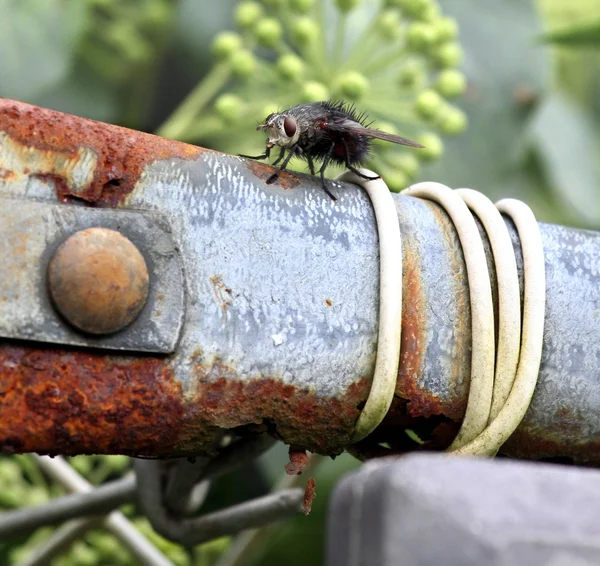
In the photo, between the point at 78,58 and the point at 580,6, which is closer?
the point at 78,58

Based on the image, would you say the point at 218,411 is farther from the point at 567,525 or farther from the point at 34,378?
the point at 567,525

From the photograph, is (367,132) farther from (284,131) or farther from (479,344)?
(479,344)

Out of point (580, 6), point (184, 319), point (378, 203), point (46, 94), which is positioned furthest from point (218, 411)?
point (580, 6)

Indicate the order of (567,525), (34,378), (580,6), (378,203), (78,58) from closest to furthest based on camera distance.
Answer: (567,525) → (34,378) → (378,203) → (78,58) → (580,6)

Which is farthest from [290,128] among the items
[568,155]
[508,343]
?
[568,155]

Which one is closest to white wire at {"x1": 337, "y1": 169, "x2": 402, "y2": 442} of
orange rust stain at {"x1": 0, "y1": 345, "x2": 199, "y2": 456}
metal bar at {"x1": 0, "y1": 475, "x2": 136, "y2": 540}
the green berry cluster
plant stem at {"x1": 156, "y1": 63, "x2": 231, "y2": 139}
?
orange rust stain at {"x1": 0, "y1": 345, "x2": 199, "y2": 456}

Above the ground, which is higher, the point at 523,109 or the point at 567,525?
the point at 523,109

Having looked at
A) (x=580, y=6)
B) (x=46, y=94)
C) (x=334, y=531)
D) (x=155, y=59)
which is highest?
(x=580, y=6)
